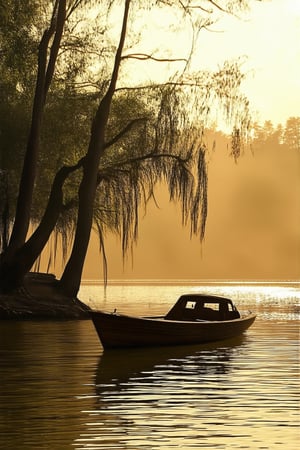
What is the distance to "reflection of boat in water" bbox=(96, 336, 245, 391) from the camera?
22.7 m

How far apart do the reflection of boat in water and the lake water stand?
2cm

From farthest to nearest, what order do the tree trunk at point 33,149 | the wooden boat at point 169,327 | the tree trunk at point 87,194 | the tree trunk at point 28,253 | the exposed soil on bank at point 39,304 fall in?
the tree trunk at point 87,194, the tree trunk at point 28,253, the exposed soil on bank at point 39,304, the tree trunk at point 33,149, the wooden boat at point 169,327

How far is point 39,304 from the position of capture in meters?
40.5

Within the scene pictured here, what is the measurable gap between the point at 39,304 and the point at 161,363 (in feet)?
50.7

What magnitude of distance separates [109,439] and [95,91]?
30070 millimetres

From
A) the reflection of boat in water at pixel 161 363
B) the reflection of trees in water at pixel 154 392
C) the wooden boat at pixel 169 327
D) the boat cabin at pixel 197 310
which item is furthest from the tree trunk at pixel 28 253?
the reflection of trees in water at pixel 154 392

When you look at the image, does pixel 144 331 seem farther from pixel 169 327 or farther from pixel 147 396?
pixel 147 396

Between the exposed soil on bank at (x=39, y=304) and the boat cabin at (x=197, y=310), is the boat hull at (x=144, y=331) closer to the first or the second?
the boat cabin at (x=197, y=310)

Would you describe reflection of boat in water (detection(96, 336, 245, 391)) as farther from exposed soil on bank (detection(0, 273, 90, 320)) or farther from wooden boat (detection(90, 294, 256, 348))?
exposed soil on bank (detection(0, 273, 90, 320))

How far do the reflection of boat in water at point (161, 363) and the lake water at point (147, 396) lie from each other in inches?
0.9

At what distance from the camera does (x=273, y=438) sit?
14203mm

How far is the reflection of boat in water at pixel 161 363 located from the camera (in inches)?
894

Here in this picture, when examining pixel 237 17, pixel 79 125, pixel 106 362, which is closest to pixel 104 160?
pixel 79 125

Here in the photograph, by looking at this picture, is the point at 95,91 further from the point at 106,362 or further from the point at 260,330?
the point at 106,362
